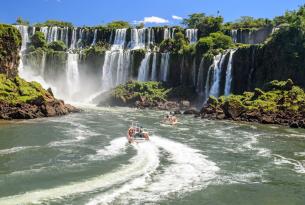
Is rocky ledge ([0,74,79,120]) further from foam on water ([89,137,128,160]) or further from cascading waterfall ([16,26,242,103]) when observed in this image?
cascading waterfall ([16,26,242,103])

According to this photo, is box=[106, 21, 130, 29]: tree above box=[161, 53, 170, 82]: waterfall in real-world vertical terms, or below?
above

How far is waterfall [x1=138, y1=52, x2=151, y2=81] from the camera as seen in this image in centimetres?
10538

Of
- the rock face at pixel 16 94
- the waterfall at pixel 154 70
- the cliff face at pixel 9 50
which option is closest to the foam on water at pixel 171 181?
the rock face at pixel 16 94

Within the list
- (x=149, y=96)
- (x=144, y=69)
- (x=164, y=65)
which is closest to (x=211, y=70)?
(x=149, y=96)

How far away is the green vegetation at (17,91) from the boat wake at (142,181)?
27302mm

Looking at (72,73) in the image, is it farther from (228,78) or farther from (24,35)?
(228,78)

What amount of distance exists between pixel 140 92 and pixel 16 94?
110 ft

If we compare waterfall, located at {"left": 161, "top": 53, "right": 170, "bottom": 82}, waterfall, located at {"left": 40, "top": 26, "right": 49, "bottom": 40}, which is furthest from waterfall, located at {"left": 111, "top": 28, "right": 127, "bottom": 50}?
waterfall, located at {"left": 161, "top": 53, "right": 170, "bottom": 82}

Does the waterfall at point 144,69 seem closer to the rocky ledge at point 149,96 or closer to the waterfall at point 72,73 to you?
the rocky ledge at point 149,96

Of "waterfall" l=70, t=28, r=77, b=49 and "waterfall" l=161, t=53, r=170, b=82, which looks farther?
"waterfall" l=70, t=28, r=77, b=49

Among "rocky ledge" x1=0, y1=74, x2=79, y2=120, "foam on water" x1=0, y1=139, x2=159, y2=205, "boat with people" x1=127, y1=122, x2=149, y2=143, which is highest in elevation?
"rocky ledge" x1=0, y1=74, x2=79, y2=120

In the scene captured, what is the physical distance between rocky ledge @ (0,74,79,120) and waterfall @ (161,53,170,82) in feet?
111

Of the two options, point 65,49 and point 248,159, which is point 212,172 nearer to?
point 248,159

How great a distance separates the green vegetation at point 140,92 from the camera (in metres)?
94.6
